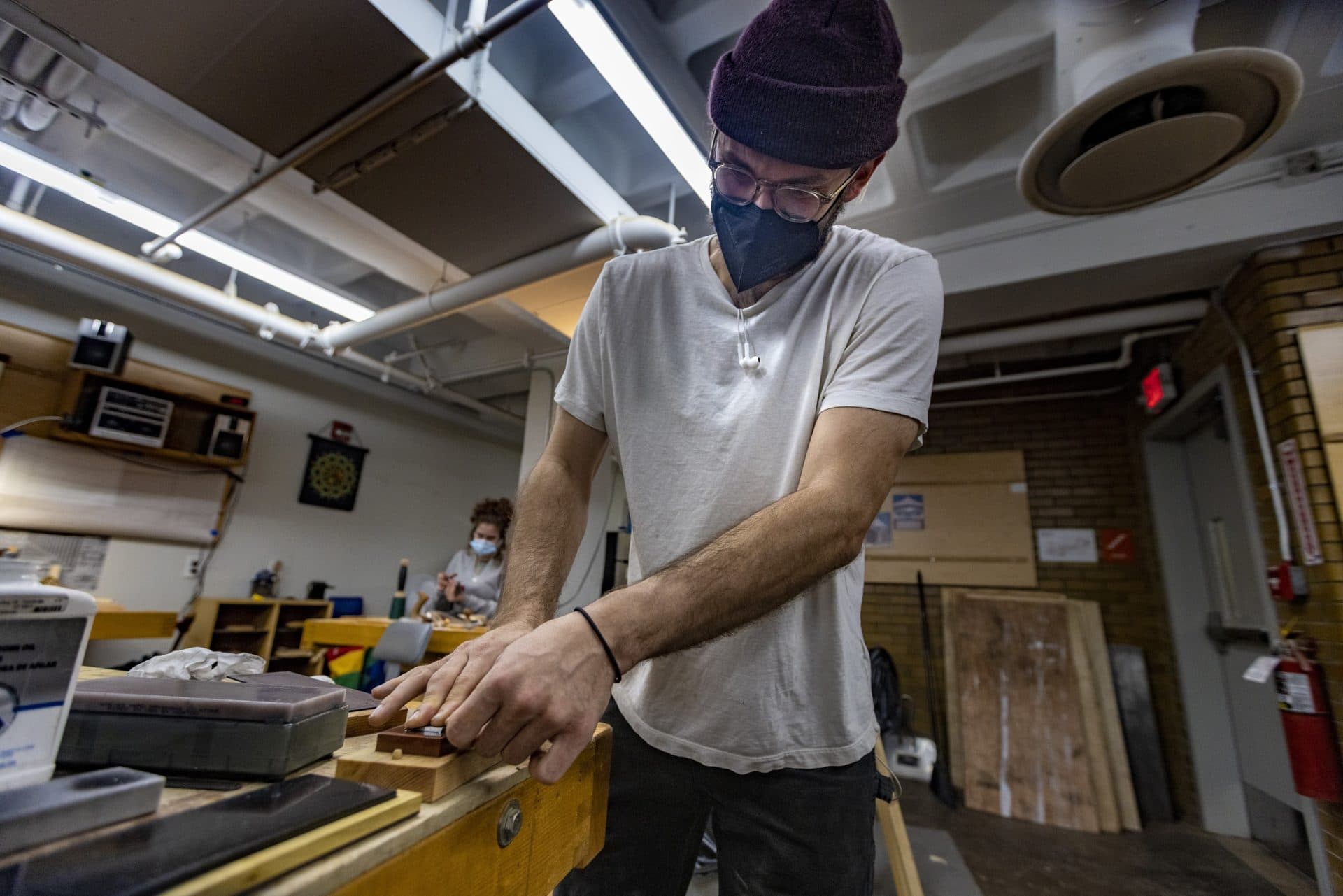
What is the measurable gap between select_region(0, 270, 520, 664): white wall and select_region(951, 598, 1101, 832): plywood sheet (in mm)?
2779

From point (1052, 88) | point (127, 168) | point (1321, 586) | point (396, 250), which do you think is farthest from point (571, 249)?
point (1321, 586)

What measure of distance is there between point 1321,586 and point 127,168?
6.20 m

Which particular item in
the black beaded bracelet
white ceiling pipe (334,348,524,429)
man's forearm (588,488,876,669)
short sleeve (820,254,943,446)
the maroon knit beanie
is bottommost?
the black beaded bracelet

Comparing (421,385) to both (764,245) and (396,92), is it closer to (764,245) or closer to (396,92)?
(396,92)

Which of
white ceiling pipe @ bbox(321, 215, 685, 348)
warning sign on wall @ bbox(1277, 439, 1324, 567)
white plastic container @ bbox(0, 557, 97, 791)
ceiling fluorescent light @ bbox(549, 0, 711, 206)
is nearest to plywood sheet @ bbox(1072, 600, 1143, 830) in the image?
warning sign on wall @ bbox(1277, 439, 1324, 567)

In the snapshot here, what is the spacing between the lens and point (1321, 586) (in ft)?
7.67

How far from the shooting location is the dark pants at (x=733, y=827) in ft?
2.39

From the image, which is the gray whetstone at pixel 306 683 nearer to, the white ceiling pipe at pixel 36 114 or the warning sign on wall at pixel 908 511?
the white ceiling pipe at pixel 36 114

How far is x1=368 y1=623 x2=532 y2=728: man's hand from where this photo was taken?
1.73ft

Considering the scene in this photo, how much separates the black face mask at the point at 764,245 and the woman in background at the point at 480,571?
11.0ft

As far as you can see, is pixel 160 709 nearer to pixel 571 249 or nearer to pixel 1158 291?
pixel 571 249

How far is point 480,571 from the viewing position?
4.50 metres

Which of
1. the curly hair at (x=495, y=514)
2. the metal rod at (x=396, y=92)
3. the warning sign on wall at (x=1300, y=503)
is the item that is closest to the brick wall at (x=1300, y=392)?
the warning sign on wall at (x=1300, y=503)

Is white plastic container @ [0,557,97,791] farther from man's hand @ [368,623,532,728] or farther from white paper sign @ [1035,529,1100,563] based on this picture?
white paper sign @ [1035,529,1100,563]
